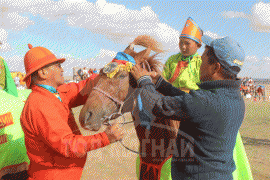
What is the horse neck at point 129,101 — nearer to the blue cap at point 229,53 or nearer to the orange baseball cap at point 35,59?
the orange baseball cap at point 35,59

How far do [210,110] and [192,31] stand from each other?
6.53 feet

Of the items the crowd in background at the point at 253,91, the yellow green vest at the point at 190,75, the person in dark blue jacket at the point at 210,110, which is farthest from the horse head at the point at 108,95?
the crowd in background at the point at 253,91

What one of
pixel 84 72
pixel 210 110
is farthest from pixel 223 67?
pixel 84 72

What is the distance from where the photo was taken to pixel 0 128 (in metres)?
2.71

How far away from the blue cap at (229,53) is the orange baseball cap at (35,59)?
146 cm

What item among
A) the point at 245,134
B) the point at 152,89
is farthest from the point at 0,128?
the point at 245,134

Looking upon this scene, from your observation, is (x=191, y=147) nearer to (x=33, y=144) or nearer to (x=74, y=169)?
(x=74, y=169)

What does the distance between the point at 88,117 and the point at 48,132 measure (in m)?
0.42

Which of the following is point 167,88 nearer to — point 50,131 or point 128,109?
point 128,109

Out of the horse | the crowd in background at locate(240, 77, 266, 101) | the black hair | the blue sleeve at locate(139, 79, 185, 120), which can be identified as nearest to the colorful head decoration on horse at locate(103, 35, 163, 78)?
the horse

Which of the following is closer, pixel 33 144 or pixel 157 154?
pixel 33 144

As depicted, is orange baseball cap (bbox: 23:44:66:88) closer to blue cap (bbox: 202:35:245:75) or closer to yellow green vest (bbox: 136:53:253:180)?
blue cap (bbox: 202:35:245:75)

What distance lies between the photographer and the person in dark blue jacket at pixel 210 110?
1545mm

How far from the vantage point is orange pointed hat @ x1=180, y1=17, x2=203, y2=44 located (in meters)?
3.14
